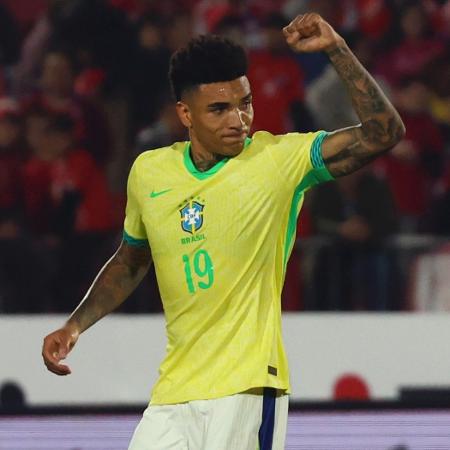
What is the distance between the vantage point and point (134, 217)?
14.7 ft

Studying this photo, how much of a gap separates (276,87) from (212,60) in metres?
4.44

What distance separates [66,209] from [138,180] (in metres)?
3.81

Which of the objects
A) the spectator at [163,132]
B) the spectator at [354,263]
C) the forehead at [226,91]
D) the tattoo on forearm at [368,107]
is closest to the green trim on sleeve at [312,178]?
the tattoo on forearm at [368,107]

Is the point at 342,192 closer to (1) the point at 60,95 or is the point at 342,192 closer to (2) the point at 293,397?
(2) the point at 293,397

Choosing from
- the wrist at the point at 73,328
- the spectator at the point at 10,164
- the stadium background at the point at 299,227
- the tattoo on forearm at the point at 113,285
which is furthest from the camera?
the spectator at the point at 10,164

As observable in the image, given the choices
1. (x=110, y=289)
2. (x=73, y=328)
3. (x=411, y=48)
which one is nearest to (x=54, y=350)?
(x=73, y=328)

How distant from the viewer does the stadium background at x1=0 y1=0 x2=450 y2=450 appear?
6367 millimetres

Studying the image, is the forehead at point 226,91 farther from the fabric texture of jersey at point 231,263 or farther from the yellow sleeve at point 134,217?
the yellow sleeve at point 134,217

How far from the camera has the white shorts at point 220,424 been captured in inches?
159

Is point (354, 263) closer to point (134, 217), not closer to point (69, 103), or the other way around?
point (69, 103)

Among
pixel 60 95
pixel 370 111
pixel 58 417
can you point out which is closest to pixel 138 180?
pixel 370 111

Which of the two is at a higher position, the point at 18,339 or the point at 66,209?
the point at 66,209

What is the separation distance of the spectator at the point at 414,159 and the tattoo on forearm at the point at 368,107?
4169 mm

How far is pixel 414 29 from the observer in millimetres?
8969
